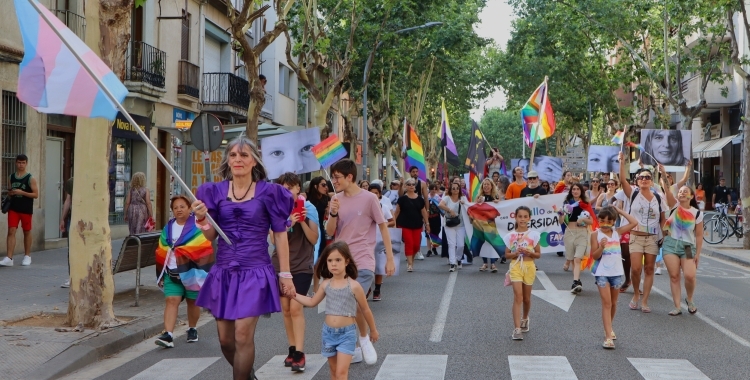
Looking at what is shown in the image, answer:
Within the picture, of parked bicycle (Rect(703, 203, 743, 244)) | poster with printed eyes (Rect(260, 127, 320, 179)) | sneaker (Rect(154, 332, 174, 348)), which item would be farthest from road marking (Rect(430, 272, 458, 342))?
parked bicycle (Rect(703, 203, 743, 244))

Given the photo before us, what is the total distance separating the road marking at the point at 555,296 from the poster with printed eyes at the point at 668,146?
11.2 feet

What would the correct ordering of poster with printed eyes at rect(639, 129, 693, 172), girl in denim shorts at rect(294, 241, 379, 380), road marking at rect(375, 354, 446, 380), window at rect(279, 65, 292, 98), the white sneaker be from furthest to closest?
window at rect(279, 65, 292, 98)
poster with printed eyes at rect(639, 129, 693, 172)
the white sneaker
road marking at rect(375, 354, 446, 380)
girl in denim shorts at rect(294, 241, 379, 380)

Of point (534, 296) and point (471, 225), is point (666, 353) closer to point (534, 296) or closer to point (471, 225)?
point (534, 296)

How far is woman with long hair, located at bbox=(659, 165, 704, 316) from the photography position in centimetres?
1052

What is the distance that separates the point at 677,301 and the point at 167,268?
18.8 ft

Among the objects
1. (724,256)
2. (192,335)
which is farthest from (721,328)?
(724,256)

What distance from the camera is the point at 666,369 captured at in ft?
24.1

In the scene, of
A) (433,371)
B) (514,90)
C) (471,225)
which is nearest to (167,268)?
(433,371)

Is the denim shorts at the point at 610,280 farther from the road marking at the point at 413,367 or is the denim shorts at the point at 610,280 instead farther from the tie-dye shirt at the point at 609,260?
the road marking at the point at 413,367

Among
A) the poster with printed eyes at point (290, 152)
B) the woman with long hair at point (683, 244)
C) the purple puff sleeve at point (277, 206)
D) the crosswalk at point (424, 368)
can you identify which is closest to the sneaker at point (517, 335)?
the crosswalk at point (424, 368)

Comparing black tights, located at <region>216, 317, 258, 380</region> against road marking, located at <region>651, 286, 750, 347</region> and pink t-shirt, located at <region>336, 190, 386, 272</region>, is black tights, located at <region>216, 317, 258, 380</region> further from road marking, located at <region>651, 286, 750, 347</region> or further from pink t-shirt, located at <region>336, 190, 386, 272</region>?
road marking, located at <region>651, 286, 750, 347</region>

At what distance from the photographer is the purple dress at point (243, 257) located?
549 centimetres

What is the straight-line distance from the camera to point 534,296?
12047mm

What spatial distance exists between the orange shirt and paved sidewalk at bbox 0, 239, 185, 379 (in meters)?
6.96
